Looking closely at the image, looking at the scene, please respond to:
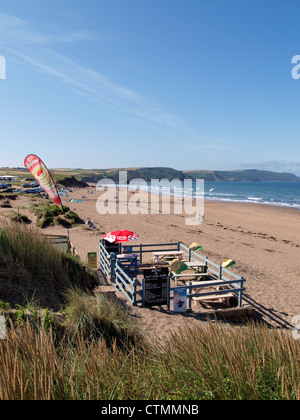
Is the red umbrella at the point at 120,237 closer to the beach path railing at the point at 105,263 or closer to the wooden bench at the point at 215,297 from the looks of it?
the beach path railing at the point at 105,263

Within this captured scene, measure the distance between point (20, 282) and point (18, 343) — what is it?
399 cm

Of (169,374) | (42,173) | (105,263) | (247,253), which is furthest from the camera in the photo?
(247,253)

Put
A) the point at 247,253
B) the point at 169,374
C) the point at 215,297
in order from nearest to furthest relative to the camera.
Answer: the point at 169,374
the point at 215,297
the point at 247,253

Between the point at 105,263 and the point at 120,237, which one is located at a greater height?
the point at 120,237

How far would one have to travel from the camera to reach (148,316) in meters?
7.18

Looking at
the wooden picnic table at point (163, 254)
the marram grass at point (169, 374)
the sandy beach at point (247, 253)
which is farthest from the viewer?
the wooden picnic table at point (163, 254)

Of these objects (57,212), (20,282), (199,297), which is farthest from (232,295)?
(57,212)

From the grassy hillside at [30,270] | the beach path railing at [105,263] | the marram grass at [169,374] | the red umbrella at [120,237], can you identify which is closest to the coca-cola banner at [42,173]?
the beach path railing at [105,263]

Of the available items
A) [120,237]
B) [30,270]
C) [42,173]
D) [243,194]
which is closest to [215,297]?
[120,237]

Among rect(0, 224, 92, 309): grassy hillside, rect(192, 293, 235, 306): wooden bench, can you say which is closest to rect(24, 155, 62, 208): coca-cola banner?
rect(0, 224, 92, 309): grassy hillside

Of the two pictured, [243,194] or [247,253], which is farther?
[243,194]

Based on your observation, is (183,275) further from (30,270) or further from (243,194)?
(243,194)

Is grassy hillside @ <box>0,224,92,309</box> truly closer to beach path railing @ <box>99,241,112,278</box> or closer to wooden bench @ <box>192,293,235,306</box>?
beach path railing @ <box>99,241,112,278</box>

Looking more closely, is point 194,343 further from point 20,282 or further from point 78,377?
point 20,282
